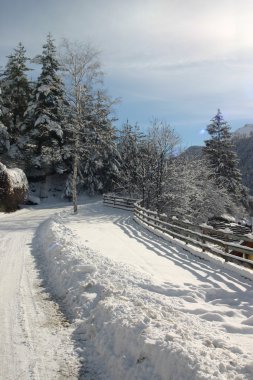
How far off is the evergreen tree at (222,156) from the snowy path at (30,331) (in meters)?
40.8

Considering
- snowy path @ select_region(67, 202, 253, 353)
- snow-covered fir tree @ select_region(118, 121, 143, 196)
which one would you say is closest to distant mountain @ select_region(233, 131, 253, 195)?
snow-covered fir tree @ select_region(118, 121, 143, 196)

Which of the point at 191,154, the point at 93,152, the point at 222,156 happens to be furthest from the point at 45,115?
the point at 222,156

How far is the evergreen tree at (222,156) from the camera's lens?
50328 millimetres

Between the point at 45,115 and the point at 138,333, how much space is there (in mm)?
35270

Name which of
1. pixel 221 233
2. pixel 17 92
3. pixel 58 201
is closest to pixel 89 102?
pixel 58 201

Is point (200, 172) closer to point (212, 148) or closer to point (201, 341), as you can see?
point (212, 148)

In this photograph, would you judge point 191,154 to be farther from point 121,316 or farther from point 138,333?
point 138,333

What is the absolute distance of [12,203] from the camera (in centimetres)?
3167

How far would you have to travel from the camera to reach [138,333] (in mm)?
6281

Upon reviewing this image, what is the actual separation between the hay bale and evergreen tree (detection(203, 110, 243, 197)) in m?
25.7

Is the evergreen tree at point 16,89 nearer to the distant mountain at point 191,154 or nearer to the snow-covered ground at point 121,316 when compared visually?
the distant mountain at point 191,154

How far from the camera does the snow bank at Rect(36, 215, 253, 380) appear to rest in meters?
5.25

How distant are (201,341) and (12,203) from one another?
1092 inches

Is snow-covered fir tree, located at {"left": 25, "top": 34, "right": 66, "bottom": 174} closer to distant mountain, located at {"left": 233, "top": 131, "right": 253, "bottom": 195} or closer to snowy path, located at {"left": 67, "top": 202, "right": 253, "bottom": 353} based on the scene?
snowy path, located at {"left": 67, "top": 202, "right": 253, "bottom": 353}
